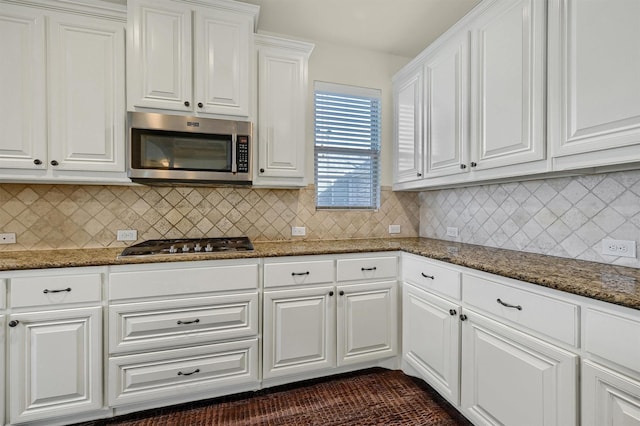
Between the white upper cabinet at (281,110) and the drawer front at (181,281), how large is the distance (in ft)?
2.27

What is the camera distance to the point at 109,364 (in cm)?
167

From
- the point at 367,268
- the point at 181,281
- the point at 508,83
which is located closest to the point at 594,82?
the point at 508,83

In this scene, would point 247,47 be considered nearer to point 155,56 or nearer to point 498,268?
point 155,56

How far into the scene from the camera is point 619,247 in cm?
148

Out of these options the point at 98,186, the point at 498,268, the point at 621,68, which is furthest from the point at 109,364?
the point at 621,68

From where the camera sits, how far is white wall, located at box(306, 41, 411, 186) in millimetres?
2656

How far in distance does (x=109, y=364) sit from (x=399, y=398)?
1726 mm

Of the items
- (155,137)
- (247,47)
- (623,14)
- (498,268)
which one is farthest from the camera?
(247,47)

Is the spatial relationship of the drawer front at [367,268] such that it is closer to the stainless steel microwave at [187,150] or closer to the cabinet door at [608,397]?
the stainless steel microwave at [187,150]

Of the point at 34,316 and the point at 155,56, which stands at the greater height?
the point at 155,56

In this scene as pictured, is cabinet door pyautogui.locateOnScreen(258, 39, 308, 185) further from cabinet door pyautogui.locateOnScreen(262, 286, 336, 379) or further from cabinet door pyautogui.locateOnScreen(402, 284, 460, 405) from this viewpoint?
cabinet door pyautogui.locateOnScreen(402, 284, 460, 405)

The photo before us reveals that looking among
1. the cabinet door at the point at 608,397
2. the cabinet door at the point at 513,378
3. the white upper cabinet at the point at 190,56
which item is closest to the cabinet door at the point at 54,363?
the white upper cabinet at the point at 190,56

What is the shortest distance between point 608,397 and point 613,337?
0.21m

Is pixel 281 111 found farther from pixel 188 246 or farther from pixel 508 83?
pixel 508 83
